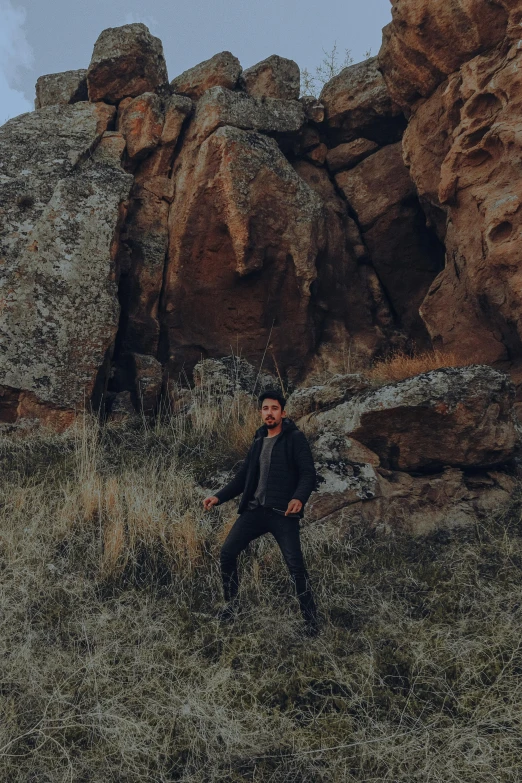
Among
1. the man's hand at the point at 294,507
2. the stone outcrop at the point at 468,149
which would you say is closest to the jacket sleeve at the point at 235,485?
the man's hand at the point at 294,507

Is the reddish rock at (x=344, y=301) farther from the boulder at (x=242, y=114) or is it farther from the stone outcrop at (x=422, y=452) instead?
the stone outcrop at (x=422, y=452)

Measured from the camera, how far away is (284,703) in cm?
350

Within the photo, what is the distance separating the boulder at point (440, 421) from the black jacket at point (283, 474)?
182cm

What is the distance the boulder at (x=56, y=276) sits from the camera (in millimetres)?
7652

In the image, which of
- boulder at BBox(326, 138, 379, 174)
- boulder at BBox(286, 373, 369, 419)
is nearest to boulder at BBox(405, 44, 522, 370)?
boulder at BBox(326, 138, 379, 174)

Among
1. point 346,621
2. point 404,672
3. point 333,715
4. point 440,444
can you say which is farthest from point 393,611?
point 440,444

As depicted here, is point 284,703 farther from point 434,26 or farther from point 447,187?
point 434,26

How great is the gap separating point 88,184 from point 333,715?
748 cm

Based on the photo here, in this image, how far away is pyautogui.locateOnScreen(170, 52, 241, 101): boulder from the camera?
10.2 metres

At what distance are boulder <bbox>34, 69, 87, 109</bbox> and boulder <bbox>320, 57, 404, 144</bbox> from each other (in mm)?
3907

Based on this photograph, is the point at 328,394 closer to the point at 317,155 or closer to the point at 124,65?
the point at 317,155

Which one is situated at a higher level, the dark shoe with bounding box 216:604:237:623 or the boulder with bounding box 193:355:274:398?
the boulder with bounding box 193:355:274:398

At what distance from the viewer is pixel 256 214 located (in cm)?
897

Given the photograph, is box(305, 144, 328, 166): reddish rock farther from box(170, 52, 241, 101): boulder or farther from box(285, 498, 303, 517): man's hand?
box(285, 498, 303, 517): man's hand
